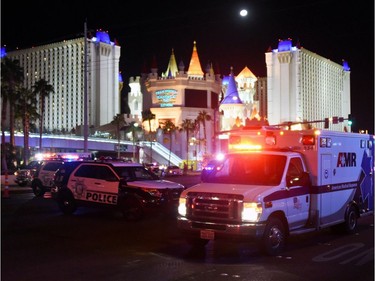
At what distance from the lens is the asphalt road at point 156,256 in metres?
8.09

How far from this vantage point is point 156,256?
31.4 ft

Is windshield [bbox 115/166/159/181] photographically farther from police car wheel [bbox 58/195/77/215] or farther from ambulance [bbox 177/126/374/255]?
ambulance [bbox 177/126/374/255]

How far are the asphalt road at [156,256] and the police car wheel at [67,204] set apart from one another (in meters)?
2.04

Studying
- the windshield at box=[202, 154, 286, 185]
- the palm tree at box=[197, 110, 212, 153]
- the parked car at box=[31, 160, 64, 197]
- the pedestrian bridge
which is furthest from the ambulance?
the palm tree at box=[197, 110, 212, 153]

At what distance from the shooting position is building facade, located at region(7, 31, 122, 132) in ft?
344

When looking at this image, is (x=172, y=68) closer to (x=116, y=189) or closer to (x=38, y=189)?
(x=38, y=189)

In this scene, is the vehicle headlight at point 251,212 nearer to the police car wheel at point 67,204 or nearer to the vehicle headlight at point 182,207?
the vehicle headlight at point 182,207

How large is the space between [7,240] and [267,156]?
6039 mm

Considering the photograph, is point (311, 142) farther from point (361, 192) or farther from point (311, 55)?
point (311, 55)

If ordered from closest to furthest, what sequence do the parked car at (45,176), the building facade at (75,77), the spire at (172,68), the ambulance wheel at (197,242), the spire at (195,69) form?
the ambulance wheel at (197,242)
the parked car at (45,176)
the spire at (195,69)
the building facade at (75,77)
the spire at (172,68)

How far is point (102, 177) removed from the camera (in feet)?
50.4

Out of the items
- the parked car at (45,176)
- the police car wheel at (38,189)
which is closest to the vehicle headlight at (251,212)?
the parked car at (45,176)

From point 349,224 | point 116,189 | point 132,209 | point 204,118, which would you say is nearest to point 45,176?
point 116,189

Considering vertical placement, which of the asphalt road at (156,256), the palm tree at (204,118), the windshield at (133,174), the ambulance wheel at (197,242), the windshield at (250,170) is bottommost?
the asphalt road at (156,256)
